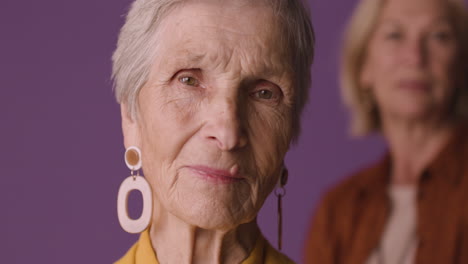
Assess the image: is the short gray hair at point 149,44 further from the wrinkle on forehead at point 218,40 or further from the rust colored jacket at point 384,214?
the rust colored jacket at point 384,214

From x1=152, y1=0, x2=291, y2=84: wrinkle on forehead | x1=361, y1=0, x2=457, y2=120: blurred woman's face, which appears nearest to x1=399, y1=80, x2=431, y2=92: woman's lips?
x1=361, y1=0, x2=457, y2=120: blurred woman's face

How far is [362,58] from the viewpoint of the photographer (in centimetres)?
275

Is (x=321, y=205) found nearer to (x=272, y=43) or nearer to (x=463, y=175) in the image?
(x=463, y=175)

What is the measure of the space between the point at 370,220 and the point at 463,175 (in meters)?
0.35

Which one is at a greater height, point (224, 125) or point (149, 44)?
point (149, 44)

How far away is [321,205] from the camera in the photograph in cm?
261

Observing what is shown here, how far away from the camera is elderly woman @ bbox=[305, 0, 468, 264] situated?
228 cm

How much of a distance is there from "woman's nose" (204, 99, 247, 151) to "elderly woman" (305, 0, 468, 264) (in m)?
1.36

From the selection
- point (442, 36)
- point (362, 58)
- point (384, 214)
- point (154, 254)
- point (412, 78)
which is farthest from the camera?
point (362, 58)

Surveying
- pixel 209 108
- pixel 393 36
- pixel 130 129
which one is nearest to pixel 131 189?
pixel 130 129

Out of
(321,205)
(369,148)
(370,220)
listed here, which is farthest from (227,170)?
(369,148)

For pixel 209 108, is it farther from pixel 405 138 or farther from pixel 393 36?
pixel 393 36

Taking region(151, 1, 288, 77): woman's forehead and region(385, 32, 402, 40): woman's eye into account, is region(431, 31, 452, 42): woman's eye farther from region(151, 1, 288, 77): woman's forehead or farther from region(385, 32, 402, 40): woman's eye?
region(151, 1, 288, 77): woman's forehead

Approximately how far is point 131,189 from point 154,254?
116 millimetres
